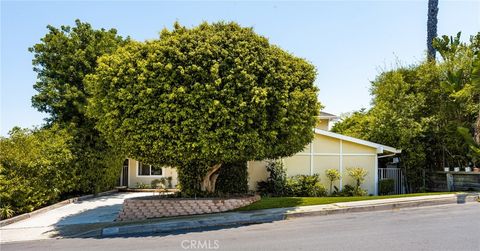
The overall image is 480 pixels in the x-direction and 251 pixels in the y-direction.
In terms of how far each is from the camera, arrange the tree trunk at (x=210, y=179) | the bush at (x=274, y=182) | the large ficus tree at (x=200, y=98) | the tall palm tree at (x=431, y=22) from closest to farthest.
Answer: the large ficus tree at (x=200, y=98)
the tree trunk at (x=210, y=179)
the bush at (x=274, y=182)
the tall palm tree at (x=431, y=22)

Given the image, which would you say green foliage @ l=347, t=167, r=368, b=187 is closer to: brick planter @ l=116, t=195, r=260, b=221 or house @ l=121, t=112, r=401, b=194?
house @ l=121, t=112, r=401, b=194

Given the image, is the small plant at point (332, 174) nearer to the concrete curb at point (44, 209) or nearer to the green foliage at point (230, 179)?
the green foliage at point (230, 179)

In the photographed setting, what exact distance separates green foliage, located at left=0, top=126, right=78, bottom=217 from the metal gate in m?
15.0

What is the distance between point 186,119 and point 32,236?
17.5 feet

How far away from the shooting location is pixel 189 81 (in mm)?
12141

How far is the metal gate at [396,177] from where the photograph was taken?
20.6m

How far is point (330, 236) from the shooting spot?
29.4 feet

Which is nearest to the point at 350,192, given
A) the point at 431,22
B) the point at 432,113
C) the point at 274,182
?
the point at 274,182

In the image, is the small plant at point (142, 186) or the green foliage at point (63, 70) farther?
the small plant at point (142, 186)

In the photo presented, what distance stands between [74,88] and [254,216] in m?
10.9

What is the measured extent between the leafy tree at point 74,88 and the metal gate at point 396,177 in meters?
13.2

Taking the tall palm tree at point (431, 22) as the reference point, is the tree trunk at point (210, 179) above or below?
below

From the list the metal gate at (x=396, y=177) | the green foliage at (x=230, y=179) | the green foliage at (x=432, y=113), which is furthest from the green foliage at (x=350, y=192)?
the green foliage at (x=230, y=179)

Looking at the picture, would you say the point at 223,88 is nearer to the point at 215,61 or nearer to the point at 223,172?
the point at 215,61
